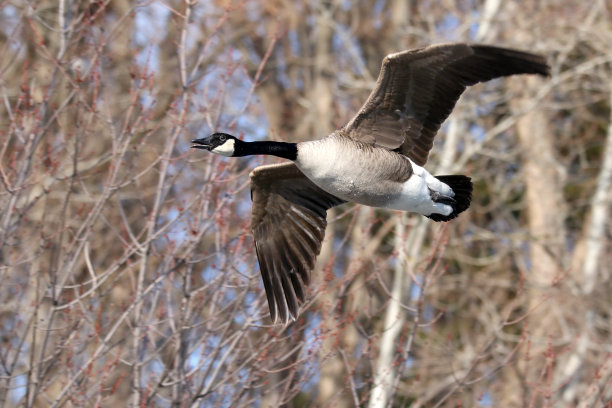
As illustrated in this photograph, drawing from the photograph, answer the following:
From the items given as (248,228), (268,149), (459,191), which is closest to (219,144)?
(268,149)

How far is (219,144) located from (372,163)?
127 cm

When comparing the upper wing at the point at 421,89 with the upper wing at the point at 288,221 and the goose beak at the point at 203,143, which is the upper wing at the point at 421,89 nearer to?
the upper wing at the point at 288,221

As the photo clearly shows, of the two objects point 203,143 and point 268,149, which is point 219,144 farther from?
point 268,149

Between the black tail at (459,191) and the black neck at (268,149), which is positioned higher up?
the black neck at (268,149)

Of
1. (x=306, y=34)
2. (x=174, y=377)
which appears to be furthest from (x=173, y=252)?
(x=306, y=34)

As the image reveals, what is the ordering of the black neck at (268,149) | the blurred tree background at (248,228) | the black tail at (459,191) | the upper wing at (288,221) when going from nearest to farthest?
the blurred tree background at (248,228)
the black neck at (268,149)
the upper wing at (288,221)
the black tail at (459,191)

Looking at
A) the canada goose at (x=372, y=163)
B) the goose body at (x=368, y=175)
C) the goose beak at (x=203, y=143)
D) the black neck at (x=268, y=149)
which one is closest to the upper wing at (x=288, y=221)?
the canada goose at (x=372, y=163)

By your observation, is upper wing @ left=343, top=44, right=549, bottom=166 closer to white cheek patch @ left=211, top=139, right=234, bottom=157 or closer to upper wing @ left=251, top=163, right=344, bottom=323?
upper wing @ left=251, top=163, right=344, bottom=323

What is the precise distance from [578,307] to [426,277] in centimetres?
785

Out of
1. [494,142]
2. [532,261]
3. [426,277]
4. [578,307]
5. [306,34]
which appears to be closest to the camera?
[426,277]

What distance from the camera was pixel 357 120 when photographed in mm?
7512

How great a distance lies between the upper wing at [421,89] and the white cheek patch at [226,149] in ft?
3.42

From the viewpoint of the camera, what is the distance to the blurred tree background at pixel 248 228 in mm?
6602

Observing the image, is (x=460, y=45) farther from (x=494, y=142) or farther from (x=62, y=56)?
(x=494, y=142)
